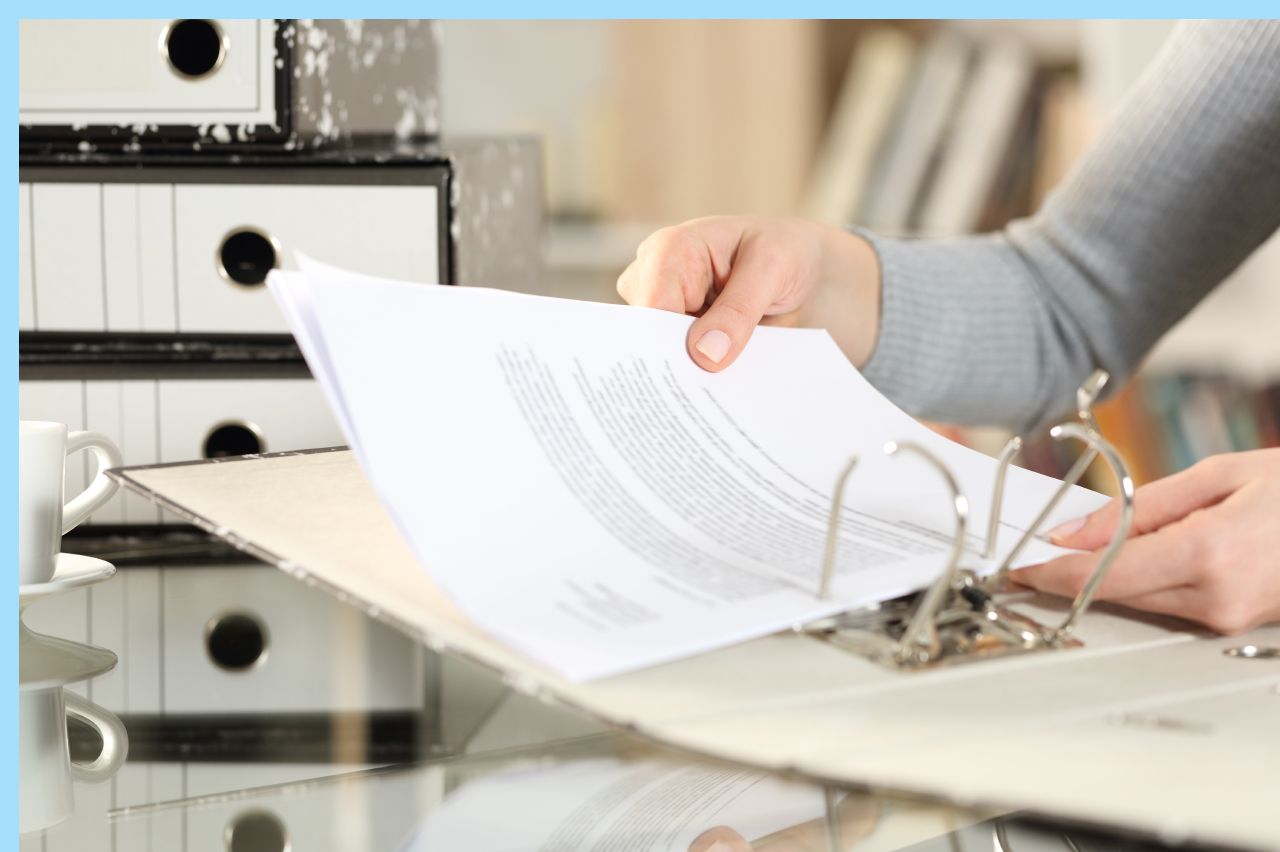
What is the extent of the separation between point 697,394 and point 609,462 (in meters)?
0.09

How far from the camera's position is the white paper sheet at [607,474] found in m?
0.31

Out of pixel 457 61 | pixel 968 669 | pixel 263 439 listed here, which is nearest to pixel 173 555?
pixel 263 439

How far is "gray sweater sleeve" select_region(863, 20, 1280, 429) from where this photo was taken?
0.82 m

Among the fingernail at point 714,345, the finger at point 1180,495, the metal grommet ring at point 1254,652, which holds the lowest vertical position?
the metal grommet ring at point 1254,652

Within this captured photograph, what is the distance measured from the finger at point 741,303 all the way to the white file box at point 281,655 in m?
0.18

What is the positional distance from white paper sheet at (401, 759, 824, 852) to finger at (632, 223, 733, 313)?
28 centimetres

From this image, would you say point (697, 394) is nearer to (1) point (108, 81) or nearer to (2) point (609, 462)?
A: (2) point (609, 462)

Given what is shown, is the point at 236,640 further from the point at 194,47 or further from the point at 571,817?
the point at 194,47

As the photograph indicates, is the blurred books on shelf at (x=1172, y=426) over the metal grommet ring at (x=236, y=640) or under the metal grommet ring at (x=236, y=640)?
under

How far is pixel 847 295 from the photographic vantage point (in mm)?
747

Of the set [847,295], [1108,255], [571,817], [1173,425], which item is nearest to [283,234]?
[847,295]

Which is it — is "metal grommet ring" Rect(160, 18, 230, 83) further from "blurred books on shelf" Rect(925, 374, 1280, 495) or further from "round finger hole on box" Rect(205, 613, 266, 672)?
"blurred books on shelf" Rect(925, 374, 1280, 495)

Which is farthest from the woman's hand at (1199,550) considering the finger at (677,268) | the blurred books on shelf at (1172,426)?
the blurred books on shelf at (1172,426)

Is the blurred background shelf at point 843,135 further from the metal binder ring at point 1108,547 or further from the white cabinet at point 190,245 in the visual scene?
the metal binder ring at point 1108,547
